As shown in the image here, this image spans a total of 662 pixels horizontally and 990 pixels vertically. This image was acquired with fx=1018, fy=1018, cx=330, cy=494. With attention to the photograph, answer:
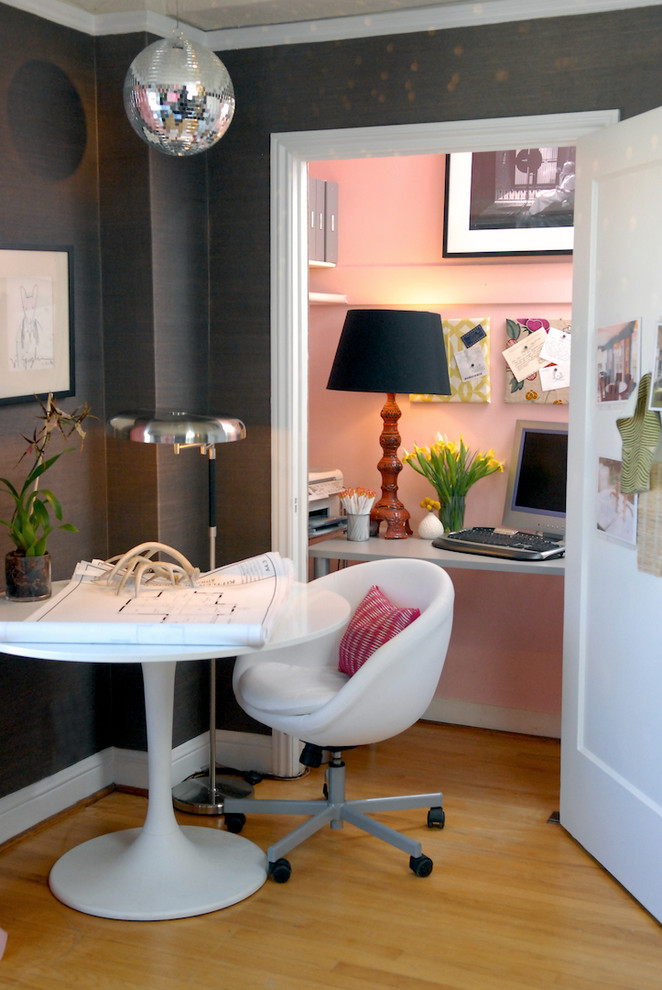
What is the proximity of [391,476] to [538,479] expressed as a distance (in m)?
0.55

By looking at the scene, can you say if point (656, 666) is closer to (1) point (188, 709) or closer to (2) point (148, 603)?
(2) point (148, 603)

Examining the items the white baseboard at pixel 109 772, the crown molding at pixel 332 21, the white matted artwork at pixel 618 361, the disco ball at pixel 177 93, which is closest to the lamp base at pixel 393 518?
the white baseboard at pixel 109 772

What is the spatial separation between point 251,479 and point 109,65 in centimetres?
136

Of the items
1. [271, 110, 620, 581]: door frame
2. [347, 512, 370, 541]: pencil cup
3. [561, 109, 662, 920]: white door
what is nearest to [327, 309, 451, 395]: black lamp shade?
[271, 110, 620, 581]: door frame

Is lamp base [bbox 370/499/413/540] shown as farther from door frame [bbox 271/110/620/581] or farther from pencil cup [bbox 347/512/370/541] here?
door frame [bbox 271/110/620/581]

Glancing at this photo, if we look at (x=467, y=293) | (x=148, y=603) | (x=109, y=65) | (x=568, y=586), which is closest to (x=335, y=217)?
(x=467, y=293)

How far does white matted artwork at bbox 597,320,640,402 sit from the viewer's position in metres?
2.65

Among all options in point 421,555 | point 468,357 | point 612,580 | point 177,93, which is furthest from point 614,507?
point 177,93

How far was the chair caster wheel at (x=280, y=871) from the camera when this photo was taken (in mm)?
2693

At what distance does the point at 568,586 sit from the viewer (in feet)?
9.91

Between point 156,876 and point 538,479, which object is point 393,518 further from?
point 156,876

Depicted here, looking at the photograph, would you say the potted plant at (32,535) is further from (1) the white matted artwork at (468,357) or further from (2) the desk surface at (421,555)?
(1) the white matted artwork at (468,357)

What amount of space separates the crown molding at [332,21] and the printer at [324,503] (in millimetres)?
1487

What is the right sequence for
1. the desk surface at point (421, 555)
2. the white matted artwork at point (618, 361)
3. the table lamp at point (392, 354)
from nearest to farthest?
the white matted artwork at point (618, 361) < the desk surface at point (421, 555) < the table lamp at point (392, 354)
